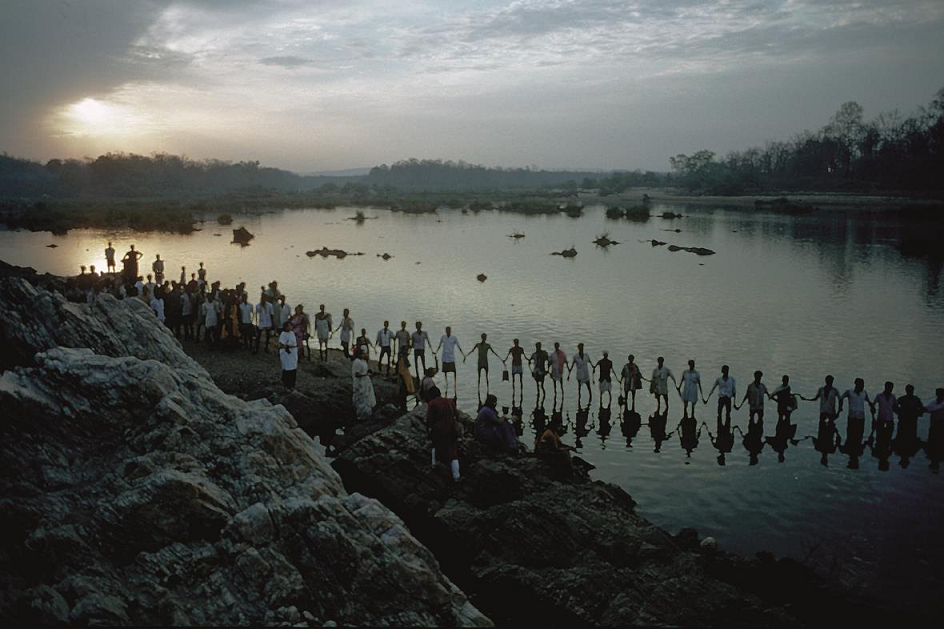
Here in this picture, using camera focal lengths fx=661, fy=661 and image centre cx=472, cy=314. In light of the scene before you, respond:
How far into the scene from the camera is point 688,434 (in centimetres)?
1964

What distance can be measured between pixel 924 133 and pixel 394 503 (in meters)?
141

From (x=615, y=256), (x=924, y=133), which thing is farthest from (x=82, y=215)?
(x=924, y=133)

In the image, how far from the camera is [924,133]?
12056cm

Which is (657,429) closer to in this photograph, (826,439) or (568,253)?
(826,439)

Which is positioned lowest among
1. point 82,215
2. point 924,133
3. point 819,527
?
point 819,527

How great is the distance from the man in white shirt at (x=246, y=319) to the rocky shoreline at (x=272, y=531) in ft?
30.2

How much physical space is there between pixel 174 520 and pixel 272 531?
1349mm

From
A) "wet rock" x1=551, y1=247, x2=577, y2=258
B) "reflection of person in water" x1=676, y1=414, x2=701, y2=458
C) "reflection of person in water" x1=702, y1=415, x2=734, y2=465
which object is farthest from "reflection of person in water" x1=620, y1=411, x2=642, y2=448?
"wet rock" x1=551, y1=247, x2=577, y2=258

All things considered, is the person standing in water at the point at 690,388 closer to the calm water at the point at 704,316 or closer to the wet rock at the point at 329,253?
the calm water at the point at 704,316

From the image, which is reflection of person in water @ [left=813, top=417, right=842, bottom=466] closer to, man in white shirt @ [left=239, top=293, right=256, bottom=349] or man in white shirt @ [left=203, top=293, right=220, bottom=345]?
man in white shirt @ [left=239, top=293, right=256, bottom=349]

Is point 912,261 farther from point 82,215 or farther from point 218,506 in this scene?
point 82,215

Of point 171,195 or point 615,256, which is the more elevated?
point 171,195

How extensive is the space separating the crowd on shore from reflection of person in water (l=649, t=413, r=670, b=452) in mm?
219

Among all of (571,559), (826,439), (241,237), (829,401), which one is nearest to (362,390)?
(571,559)
